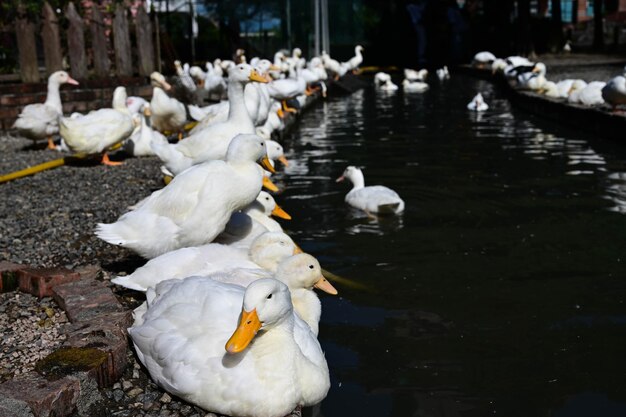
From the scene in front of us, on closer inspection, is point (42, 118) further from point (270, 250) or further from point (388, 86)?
point (388, 86)

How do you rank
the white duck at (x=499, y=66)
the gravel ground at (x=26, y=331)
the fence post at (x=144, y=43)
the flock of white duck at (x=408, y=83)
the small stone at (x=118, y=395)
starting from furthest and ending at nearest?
the white duck at (x=499, y=66), the flock of white duck at (x=408, y=83), the fence post at (x=144, y=43), the gravel ground at (x=26, y=331), the small stone at (x=118, y=395)

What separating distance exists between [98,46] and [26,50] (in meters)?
1.24

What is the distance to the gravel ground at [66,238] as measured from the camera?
345 centimetres

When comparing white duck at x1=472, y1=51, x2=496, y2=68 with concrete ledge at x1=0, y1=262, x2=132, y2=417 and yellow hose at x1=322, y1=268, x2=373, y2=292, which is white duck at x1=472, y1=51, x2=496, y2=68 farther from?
A: concrete ledge at x1=0, y1=262, x2=132, y2=417

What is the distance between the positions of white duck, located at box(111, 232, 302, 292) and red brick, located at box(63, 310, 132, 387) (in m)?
0.44

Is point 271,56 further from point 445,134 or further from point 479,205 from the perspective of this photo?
point 479,205

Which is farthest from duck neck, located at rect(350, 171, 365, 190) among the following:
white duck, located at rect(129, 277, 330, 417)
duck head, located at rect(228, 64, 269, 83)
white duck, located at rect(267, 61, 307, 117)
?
white duck, located at rect(267, 61, 307, 117)

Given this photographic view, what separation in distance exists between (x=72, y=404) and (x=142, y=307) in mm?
877

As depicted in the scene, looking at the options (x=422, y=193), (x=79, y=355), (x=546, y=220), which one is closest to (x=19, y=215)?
(x=79, y=355)

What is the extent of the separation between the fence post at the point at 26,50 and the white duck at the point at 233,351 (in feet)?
33.6

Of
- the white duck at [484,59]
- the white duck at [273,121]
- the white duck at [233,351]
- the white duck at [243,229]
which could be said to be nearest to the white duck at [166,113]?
the white duck at [273,121]

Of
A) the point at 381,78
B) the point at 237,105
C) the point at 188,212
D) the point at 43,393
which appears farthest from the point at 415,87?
the point at 43,393

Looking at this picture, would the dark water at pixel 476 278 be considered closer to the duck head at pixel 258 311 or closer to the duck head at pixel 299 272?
the duck head at pixel 299 272

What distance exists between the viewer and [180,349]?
3404 millimetres
